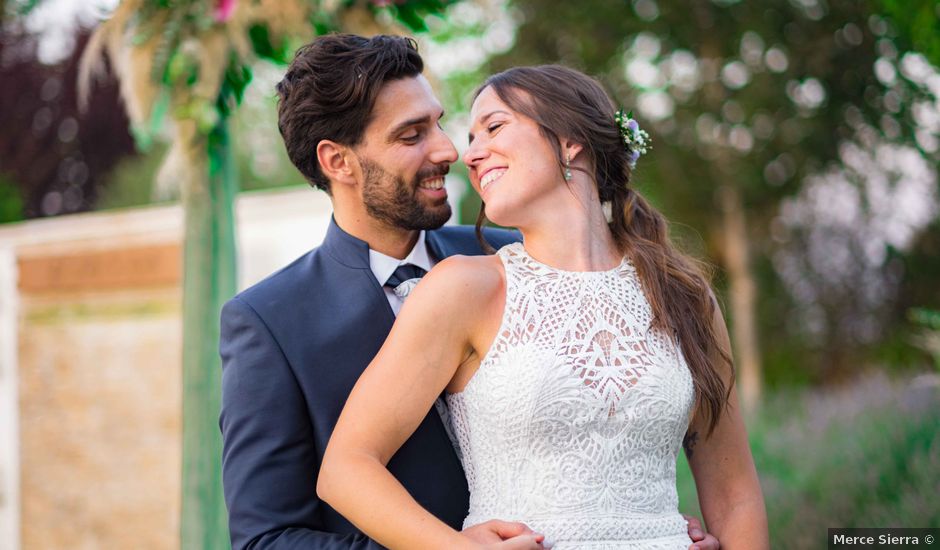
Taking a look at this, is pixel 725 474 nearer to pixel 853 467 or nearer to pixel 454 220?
pixel 454 220

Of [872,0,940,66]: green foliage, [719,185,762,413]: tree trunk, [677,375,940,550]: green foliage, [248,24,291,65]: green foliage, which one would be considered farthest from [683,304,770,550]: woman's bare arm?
[719,185,762,413]: tree trunk

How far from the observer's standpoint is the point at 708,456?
2.71 meters

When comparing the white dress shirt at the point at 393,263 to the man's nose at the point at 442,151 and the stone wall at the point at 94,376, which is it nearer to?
the man's nose at the point at 442,151

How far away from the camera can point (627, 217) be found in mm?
2742

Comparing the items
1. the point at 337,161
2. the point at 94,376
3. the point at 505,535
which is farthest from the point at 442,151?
the point at 94,376

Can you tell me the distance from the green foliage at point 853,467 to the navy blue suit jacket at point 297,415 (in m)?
3.71

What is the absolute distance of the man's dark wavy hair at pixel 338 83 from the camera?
2.94 m

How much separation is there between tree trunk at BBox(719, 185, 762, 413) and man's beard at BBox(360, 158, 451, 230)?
394 inches

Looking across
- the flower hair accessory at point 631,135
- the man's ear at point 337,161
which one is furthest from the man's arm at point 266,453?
the flower hair accessory at point 631,135

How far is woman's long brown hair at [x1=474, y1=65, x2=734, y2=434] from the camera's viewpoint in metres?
2.54

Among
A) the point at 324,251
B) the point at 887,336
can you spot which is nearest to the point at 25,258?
the point at 324,251

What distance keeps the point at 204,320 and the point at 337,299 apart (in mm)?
1340

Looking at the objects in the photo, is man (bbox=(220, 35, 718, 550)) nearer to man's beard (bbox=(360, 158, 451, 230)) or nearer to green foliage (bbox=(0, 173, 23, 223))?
man's beard (bbox=(360, 158, 451, 230))

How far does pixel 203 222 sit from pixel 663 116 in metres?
10.8
